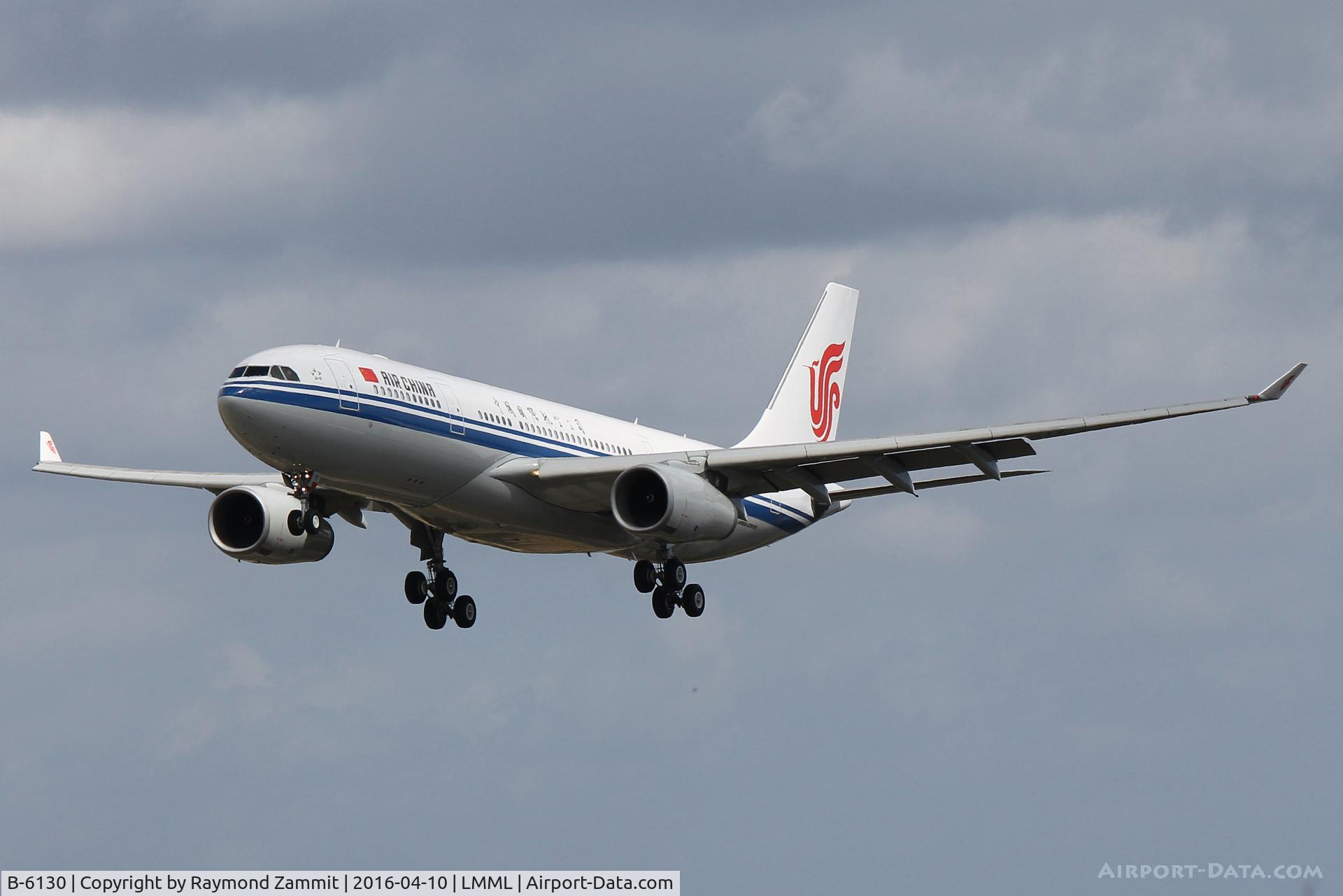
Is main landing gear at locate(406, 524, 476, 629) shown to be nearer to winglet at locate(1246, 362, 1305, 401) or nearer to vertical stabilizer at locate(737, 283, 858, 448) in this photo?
vertical stabilizer at locate(737, 283, 858, 448)

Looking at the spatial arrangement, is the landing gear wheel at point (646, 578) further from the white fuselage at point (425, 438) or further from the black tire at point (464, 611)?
the black tire at point (464, 611)

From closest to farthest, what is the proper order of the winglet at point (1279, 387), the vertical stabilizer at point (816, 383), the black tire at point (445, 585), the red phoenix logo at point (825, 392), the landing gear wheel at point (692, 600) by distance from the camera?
the winglet at point (1279, 387), the landing gear wheel at point (692, 600), the black tire at point (445, 585), the vertical stabilizer at point (816, 383), the red phoenix logo at point (825, 392)

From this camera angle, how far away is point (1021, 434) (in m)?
42.8

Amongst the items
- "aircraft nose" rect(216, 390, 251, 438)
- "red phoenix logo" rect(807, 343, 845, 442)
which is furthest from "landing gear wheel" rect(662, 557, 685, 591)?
"aircraft nose" rect(216, 390, 251, 438)

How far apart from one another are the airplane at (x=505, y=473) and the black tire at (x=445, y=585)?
4 centimetres

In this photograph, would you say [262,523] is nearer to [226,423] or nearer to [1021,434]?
[226,423]

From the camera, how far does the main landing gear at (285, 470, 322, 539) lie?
133ft

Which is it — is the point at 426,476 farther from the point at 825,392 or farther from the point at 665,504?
the point at 825,392

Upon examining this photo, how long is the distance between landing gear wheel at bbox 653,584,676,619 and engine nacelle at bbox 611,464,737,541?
3277mm

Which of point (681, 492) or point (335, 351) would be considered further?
point (681, 492)

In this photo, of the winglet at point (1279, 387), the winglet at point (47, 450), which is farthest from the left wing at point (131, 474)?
the winglet at point (1279, 387)

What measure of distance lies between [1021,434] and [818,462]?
17.0 ft

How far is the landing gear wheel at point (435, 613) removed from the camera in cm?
5006

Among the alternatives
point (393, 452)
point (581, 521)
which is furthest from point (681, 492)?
point (393, 452)
